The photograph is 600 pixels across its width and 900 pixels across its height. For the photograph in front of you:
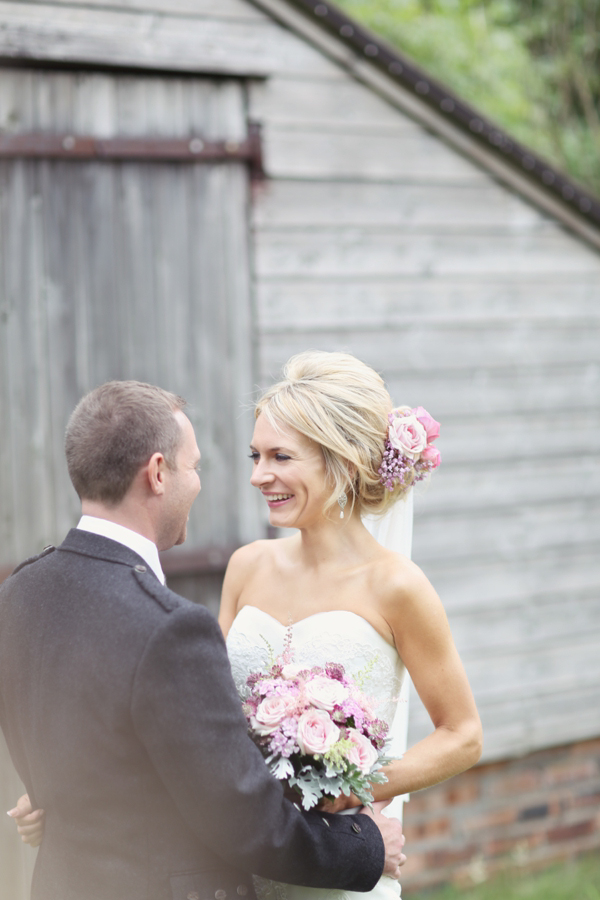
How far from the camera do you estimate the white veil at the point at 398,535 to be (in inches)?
121

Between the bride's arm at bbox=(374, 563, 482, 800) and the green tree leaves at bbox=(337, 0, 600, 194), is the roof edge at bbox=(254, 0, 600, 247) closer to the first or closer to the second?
→ the bride's arm at bbox=(374, 563, 482, 800)

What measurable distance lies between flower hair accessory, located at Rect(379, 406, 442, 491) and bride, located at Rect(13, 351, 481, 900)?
11 millimetres

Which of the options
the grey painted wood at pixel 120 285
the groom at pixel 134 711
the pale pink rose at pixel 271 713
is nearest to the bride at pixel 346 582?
the pale pink rose at pixel 271 713

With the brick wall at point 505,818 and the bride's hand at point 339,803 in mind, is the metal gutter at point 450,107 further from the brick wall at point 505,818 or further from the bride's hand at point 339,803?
the bride's hand at point 339,803

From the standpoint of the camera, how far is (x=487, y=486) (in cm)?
539

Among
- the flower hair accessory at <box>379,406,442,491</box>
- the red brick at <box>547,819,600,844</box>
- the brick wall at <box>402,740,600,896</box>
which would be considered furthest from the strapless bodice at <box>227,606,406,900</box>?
the red brick at <box>547,819,600,844</box>

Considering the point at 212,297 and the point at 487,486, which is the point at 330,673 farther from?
the point at 487,486

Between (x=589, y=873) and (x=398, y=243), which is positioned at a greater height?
(x=398, y=243)

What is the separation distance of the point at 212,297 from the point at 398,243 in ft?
4.15

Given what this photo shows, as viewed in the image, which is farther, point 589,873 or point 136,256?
point 589,873

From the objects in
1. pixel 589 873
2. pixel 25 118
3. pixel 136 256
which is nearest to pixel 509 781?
pixel 589 873

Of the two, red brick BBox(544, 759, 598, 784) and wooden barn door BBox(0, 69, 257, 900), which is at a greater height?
wooden barn door BBox(0, 69, 257, 900)

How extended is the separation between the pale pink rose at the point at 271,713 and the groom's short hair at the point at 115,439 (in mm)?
680

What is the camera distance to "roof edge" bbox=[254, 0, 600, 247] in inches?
184
